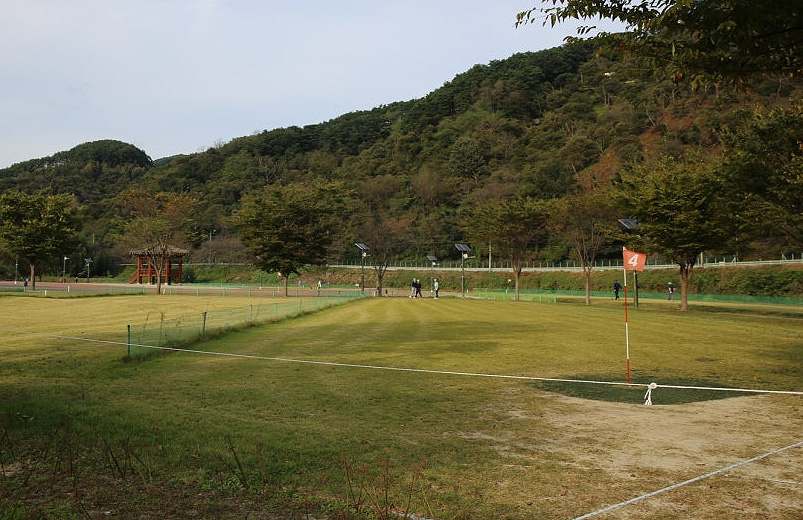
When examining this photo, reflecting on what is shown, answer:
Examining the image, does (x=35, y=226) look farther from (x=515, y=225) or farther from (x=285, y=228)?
(x=515, y=225)

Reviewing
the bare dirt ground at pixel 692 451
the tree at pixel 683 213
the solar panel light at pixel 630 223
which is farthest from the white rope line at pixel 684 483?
the solar panel light at pixel 630 223

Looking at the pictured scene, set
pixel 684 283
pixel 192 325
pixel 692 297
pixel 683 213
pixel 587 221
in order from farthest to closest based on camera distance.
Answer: pixel 692 297 < pixel 587 221 < pixel 684 283 < pixel 683 213 < pixel 192 325

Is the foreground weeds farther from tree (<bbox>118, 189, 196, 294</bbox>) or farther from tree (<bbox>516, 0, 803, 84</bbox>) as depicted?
tree (<bbox>118, 189, 196, 294</bbox>)

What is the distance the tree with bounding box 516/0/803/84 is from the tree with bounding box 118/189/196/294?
5978 cm

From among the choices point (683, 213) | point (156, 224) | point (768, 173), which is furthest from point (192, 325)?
point (156, 224)

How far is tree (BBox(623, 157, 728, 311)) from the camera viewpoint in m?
33.7

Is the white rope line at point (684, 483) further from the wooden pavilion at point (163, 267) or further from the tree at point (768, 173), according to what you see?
the wooden pavilion at point (163, 267)

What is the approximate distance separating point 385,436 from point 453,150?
4083 inches

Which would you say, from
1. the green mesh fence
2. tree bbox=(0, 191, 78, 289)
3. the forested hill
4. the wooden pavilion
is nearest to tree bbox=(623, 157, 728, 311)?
the green mesh fence

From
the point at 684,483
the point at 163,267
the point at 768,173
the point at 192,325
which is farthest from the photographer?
the point at 163,267

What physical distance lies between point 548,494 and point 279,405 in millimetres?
5273

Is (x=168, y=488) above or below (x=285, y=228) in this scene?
below

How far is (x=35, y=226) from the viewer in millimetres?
56188

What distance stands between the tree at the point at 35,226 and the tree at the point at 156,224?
6604 millimetres
